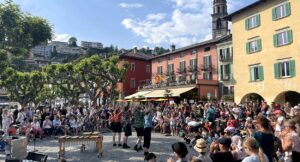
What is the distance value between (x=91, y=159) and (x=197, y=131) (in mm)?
5903

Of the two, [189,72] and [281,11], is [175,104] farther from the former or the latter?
[189,72]

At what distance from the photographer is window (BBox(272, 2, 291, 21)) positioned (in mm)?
27703

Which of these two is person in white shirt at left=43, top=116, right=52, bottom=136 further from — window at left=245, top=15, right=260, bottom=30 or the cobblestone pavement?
window at left=245, top=15, right=260, bottom=30

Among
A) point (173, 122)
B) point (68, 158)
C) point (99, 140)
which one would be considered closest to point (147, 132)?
point (99, 140)

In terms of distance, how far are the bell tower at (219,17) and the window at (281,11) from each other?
3381 cm

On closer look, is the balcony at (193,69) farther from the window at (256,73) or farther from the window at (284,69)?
the window at (284,69)

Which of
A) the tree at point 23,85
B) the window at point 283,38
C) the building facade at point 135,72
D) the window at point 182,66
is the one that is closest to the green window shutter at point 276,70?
the window at point 283,38

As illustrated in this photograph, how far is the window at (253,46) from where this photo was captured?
3100 centimetres

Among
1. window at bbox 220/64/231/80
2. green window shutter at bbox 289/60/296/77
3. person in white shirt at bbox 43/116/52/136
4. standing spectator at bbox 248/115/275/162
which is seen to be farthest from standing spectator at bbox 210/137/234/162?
window at bbox 220/64/231/80

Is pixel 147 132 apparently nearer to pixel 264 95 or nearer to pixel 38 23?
pixel 264 95

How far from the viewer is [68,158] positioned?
39.7 ft

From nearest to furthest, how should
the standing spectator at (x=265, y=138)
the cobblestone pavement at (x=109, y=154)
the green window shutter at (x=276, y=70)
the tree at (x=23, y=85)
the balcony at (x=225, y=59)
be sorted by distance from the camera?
the standing spectator at (x=265, y=138), the cobblestone pavement at (x=109, y=154), the green window shutter at (x=276, y=70), the tree at (x=23, y=85), the balcony at (x=225, y=59)

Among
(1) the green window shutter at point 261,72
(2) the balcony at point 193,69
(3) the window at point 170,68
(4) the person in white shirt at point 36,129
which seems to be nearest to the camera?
Result: (4) the person in white shirt at point 36,129

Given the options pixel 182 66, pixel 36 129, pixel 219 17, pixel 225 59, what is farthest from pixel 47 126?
pixel 219 17
